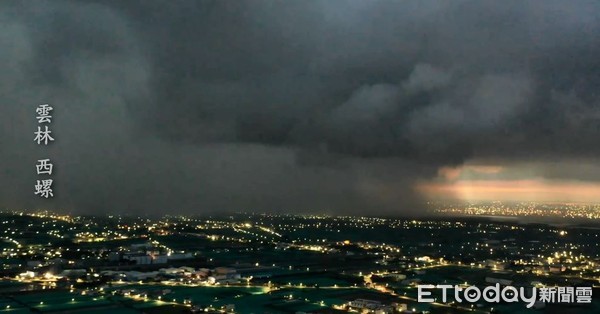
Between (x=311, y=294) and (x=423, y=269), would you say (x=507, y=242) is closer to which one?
(x=423, y=269)

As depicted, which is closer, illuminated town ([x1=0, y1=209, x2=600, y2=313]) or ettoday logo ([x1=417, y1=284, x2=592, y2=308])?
ettoday logo ([x1=417, y1=284, x2=592, y2=308])

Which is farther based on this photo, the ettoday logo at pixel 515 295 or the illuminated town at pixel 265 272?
the illuminated town at pixel 265 272

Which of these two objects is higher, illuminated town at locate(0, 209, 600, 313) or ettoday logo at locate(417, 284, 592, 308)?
ettoday logo at locate(417, 284, 592, 308)

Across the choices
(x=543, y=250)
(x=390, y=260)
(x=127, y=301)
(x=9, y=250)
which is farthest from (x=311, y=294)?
(x=543, y=250)

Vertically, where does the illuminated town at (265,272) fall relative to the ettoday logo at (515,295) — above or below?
below
